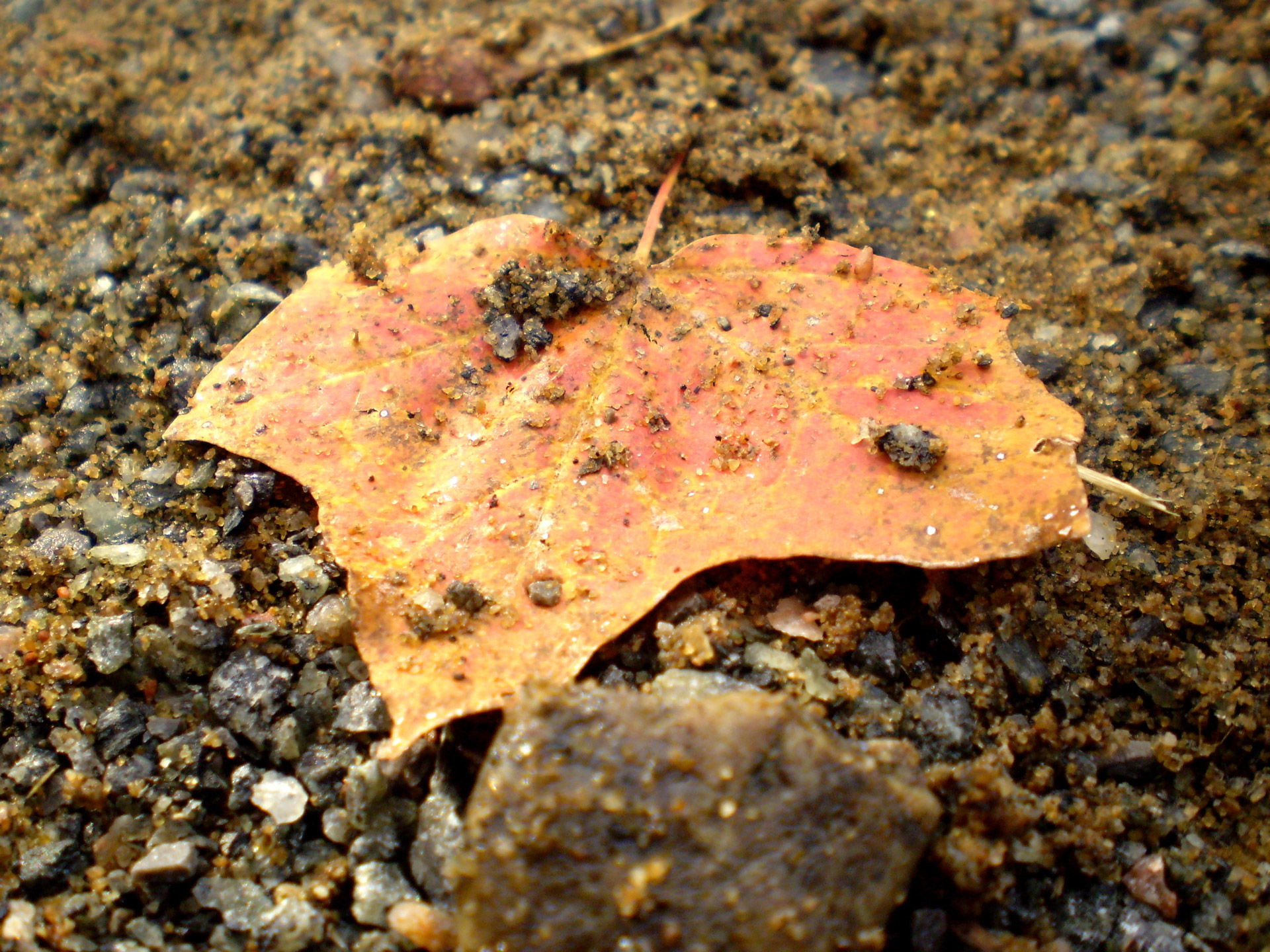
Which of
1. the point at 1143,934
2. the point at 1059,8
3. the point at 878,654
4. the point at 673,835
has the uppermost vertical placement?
the point at 1059,8

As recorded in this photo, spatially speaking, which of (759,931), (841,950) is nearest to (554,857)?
(759,931)

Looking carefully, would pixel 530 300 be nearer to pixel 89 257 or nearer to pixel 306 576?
pixel 306 576

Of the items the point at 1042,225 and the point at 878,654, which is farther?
the point at 1042,225

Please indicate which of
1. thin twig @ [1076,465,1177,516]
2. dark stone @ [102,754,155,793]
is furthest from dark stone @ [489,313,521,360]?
thin twig @ [1076,465,1177,516]

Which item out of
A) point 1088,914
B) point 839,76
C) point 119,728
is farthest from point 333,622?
point 839,76

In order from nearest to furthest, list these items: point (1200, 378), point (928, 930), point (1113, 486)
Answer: point (928, 930) < point (1113, 486) < point (1200, 378)

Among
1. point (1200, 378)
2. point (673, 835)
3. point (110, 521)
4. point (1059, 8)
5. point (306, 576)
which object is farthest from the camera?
point (1059, 8)

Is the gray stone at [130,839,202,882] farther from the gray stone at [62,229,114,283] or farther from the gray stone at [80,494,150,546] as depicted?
the gray stone at [62,229,114,283]
